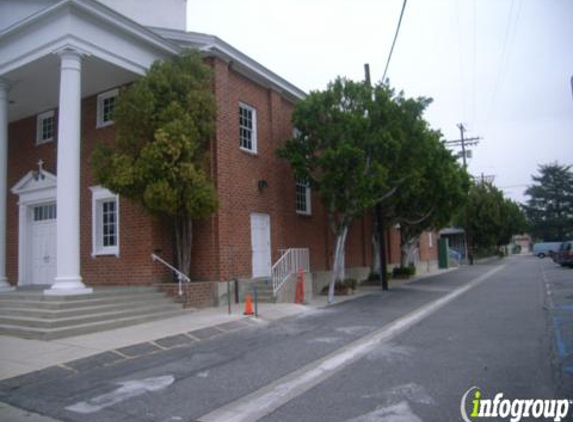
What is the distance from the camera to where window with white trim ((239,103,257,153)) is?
1588cm

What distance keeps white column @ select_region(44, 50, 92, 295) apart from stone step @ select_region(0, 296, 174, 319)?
51cm

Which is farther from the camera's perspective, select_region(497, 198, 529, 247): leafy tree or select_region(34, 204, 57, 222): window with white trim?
select_region(497, 198, 529, 247): leafy tree

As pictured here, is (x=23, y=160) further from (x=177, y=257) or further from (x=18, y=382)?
(x=18, y=382)

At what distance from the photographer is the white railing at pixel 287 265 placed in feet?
48.4

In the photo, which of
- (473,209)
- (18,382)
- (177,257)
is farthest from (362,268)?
(473,209)

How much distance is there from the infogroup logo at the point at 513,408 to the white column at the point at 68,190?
859cm

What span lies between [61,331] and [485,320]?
884cm

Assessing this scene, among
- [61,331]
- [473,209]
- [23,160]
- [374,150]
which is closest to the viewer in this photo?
[61,331]

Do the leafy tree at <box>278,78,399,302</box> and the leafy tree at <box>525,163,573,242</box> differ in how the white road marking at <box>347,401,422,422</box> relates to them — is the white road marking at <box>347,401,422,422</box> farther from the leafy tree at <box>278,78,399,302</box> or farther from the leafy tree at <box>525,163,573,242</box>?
the leafy tree at <box>525,163,573,242</box>

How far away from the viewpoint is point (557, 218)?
2997 inches

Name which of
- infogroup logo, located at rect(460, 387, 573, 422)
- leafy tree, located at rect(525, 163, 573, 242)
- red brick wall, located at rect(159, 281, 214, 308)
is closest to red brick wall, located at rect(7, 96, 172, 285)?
red brick wall, located at rect(159, 281, 214, 308)

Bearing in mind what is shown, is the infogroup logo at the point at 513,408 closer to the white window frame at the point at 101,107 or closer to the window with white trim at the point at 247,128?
the window with white trim at the point at 247,128

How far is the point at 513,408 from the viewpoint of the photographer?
16.5 ft

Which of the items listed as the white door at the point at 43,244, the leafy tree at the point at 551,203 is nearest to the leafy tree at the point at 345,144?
the white door at the point at 43,244
